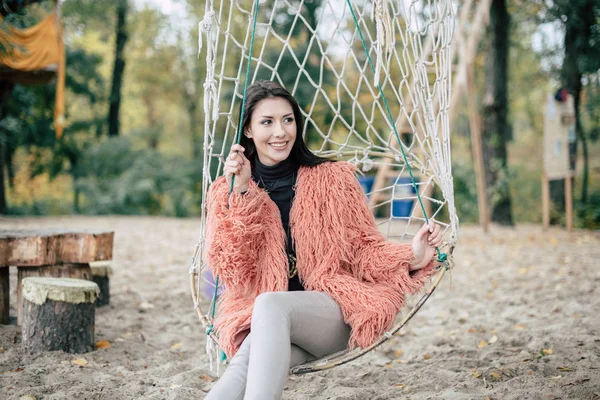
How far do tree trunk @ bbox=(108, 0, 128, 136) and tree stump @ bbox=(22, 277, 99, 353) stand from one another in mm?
8768

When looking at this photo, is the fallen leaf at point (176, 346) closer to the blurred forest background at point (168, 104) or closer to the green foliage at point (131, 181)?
the blurred forest background at point (168, 104)

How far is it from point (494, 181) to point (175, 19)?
8.01 metres

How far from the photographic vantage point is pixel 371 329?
1.59 meters

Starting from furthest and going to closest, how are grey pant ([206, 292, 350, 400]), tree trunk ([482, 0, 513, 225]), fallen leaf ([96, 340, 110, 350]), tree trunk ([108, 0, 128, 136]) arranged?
tree trunk ([108, 0, 128, 136])
tree trunk ([482, 0, 513, 225])
fallen leaf ([96, 340, 110, 350])
grey pant ([206, 292, 350, 400])

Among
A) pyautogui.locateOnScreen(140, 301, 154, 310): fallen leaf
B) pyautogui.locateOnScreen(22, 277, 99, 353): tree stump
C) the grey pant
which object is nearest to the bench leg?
pyautogui.locateOnScreen(22, 277, 99, 353): tree stump

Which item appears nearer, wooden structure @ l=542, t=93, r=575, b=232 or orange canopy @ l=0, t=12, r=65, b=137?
orange canopy @ l=0, t=12, r=65, b=137

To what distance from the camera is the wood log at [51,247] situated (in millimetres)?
2367

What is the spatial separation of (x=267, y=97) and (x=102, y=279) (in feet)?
5.49

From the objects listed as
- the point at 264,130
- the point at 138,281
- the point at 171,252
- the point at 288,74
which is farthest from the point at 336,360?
A: the point at 288,74

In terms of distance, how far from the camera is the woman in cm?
159

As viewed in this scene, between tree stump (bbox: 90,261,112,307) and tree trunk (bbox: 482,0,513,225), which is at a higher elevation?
tree trunk (bbox: 482,0,513,225)

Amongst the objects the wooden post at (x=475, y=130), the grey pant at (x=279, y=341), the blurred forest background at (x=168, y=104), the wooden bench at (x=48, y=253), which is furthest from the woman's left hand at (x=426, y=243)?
the wooden post at (x=475, y=130)

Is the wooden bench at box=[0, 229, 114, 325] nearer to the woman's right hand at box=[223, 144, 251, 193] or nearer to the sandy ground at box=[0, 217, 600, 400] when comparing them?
the sandy ground at box=[0, 217, 600, 400]

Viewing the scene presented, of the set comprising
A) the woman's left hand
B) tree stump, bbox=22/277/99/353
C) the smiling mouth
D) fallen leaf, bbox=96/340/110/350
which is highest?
the smiling mouth
